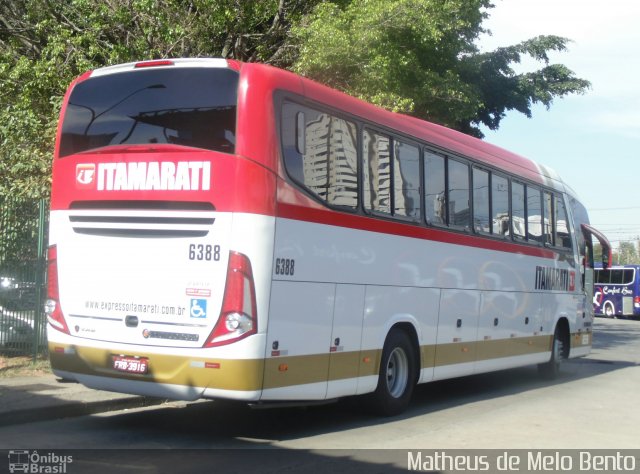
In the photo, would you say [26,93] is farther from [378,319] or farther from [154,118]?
[378,319]

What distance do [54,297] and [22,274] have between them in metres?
3.94

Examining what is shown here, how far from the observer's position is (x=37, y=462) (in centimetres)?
706

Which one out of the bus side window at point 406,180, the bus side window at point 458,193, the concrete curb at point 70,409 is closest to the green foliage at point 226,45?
the bus side window at point 458,193

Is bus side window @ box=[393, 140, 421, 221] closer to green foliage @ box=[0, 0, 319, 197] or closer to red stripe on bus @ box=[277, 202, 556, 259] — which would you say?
red stripe on bus @ box=[277, 202, 556, 259]

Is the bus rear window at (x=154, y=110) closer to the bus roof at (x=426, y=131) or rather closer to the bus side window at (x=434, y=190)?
the bus roof at (x=426, y=131)

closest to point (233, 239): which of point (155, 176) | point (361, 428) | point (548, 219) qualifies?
point (155, 176)

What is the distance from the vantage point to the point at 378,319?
9727 millimetres

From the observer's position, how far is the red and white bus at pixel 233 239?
25.8 feet

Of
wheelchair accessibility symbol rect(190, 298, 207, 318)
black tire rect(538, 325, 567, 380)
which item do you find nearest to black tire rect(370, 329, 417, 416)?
wheelchair accessibility symbol rect(190, 298, 207, 318)

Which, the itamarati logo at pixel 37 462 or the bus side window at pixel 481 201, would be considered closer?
the itamarati logo at pixel 37 462

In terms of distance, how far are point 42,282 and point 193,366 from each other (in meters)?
5.50

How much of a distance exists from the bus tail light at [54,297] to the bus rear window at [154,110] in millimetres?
1166

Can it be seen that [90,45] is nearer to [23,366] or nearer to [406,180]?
[23,366]

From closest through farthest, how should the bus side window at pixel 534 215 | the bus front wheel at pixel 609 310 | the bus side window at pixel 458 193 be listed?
the bus side window at pixel 458 193 < the bus side window at pixel 534 215 < the bus front wheel at pixel 609 310
